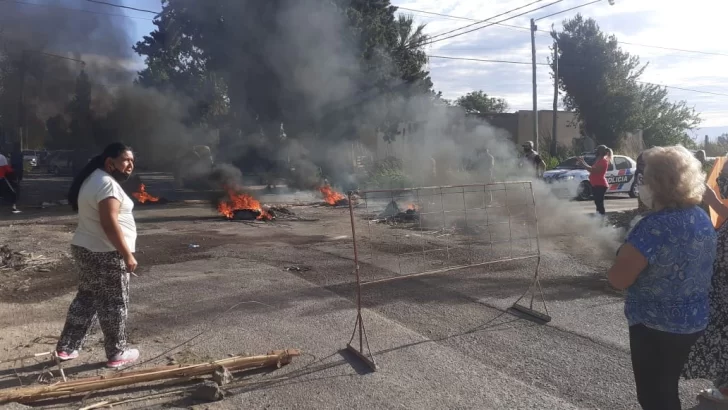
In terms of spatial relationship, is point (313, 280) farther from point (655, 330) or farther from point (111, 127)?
point (111, 127)

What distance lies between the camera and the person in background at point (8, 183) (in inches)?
567

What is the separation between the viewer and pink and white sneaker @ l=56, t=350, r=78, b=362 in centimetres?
422

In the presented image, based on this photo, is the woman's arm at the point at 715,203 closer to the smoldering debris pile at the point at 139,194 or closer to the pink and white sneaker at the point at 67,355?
the pink and white sneaker at the point at 67,355

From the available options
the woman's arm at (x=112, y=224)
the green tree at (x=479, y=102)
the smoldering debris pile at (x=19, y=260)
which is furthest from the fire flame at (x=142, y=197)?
the green tree at (x=479, y=102)

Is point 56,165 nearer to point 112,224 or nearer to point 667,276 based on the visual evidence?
point 112,224

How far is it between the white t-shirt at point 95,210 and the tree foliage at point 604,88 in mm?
32310

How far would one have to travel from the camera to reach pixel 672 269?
2.66 metres

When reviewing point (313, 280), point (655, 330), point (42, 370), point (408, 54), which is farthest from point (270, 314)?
point (408, 54)

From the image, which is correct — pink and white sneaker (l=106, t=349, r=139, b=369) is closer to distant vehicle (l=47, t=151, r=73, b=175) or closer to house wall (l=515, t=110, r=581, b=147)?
house wall (l=515, t=110, r=581, b=147)

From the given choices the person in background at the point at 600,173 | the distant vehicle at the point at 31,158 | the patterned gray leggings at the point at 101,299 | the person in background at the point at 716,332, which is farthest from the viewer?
the distant vehicle at the point at 31,158

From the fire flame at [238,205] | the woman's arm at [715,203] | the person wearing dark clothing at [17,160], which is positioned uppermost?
the person wearing dark clothing at [17,160]

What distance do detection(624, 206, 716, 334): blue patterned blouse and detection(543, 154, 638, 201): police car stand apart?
14329mm

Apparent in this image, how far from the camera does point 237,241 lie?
34.4 ft

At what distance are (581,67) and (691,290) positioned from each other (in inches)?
1298
